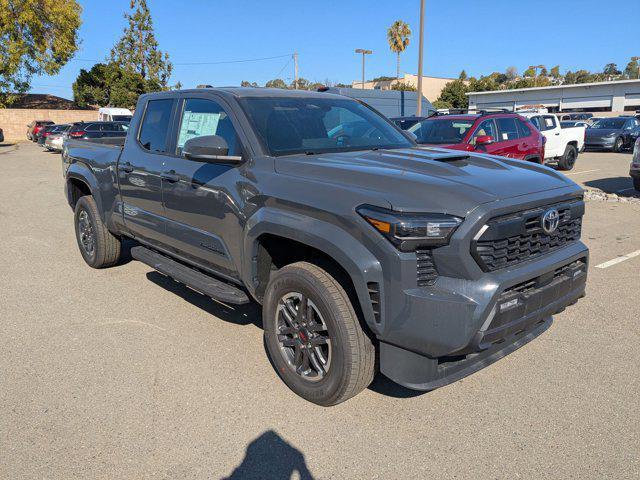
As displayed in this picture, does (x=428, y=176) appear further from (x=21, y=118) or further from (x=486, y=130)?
(x=21, y=118)

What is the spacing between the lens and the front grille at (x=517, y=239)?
2705 mm

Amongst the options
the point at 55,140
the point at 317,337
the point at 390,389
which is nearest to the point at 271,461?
the point at 317,337

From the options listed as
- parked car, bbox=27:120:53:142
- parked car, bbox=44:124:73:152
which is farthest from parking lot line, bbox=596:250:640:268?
parked car, bbox=27:120:53:142

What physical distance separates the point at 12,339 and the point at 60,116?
46080mm

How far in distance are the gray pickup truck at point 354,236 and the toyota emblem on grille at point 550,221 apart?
12mm

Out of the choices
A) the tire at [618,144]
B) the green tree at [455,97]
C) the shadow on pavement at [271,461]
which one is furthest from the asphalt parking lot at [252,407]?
the green tree at [455,97]

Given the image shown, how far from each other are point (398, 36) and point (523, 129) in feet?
188

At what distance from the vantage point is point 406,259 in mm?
2637

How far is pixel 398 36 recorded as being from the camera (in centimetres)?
6366

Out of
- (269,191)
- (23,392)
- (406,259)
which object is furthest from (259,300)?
(23,392)

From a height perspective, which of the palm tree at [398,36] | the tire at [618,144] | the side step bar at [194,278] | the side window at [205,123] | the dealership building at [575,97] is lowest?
the tire at [618,144]

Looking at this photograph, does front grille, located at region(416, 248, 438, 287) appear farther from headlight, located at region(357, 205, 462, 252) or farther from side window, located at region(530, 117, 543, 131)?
side window, located at region(530, 117, 543, 131)

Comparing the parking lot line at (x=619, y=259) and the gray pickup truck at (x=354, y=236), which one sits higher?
the gray pickup truck at (x=354, y=236)

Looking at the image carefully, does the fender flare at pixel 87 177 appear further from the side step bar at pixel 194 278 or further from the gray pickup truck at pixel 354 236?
the gray pickup truck at pixel 354 236
